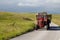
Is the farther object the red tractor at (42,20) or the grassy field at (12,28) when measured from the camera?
the red tractor at (42,20)

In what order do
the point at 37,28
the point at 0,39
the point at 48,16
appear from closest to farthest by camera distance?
the point at 0,39
the point at 37,28
the point at 48,16

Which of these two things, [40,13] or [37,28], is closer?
[37,28]

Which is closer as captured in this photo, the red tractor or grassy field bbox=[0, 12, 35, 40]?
grassy field bbox=[0, 12, 35, 40]

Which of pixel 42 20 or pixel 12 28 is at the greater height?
pixel 42 20

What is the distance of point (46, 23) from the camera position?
31.8m

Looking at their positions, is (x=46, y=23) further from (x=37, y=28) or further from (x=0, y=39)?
(x=0, y=39)

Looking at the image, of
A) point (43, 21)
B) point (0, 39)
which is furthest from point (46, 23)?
point (0, 39)

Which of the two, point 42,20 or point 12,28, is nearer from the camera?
point 12,28

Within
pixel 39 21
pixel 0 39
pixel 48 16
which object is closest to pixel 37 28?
pixel 39 21

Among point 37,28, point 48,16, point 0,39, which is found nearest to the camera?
point 0,39

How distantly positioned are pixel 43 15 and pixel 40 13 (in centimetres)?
101

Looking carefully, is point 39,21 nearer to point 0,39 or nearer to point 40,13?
point 40,13

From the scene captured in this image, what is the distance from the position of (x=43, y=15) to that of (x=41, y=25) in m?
1.47

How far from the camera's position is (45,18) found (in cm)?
3177
